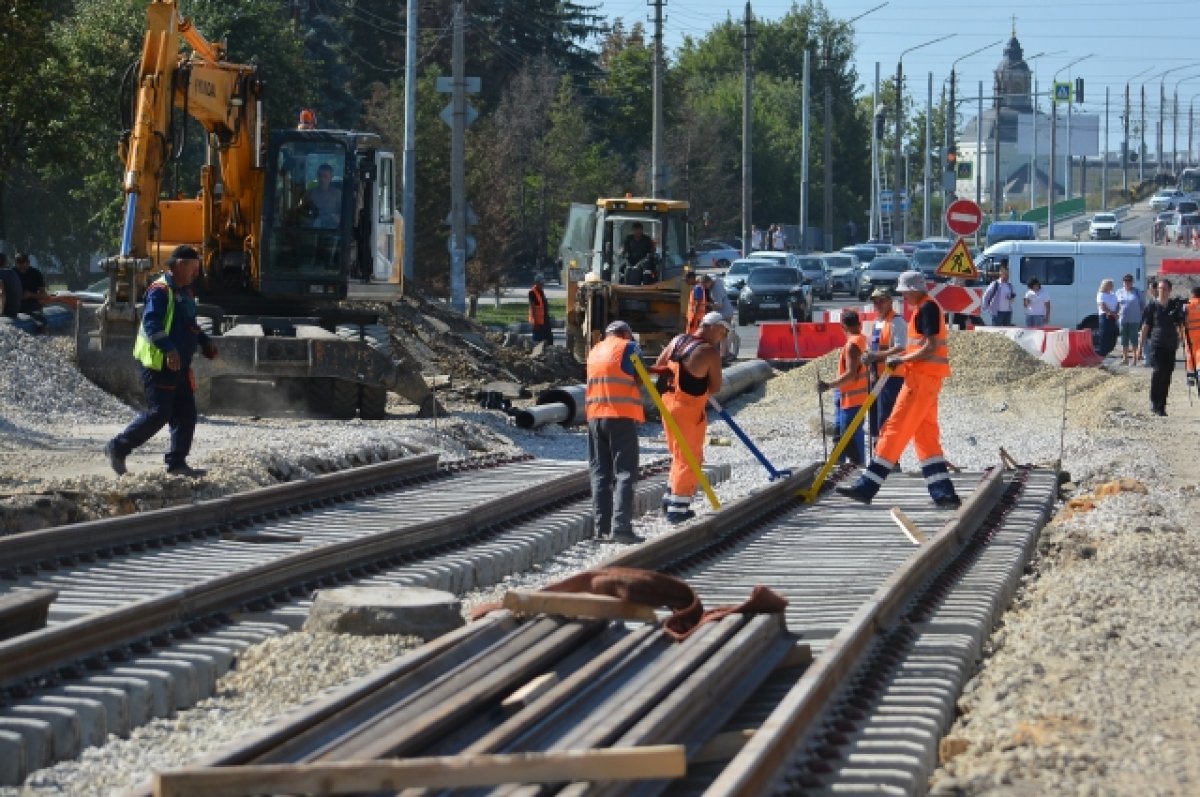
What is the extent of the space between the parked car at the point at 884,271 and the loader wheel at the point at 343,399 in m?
39.9

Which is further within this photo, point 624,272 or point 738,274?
point 738,274

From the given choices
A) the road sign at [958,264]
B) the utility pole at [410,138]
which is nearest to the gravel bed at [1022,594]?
the road sign at [958,264]

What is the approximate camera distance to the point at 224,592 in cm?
1047

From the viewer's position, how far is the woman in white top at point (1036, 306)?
3797cm

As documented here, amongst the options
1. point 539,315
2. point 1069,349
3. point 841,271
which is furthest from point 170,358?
point 841,271

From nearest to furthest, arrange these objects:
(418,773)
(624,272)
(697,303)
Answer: (418,773) < (697,303) < (624,272)

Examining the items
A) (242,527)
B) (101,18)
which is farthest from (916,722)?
(101,18)

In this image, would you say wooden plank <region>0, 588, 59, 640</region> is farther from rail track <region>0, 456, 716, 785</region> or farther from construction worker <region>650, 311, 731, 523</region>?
construction worker <region>650, 311, 731, 523</region>

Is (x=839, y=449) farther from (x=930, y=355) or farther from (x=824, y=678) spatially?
(x=824, y=678)

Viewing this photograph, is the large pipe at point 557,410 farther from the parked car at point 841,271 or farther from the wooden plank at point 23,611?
the parked car at point 841,271

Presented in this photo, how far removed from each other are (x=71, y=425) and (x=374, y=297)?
4.47m

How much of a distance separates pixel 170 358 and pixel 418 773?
31.9 feet

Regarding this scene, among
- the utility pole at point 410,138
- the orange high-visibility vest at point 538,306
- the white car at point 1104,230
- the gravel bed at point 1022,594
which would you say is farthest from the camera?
the white car at point 1104,230

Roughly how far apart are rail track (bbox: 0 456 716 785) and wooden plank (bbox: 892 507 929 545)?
2.27 meters
